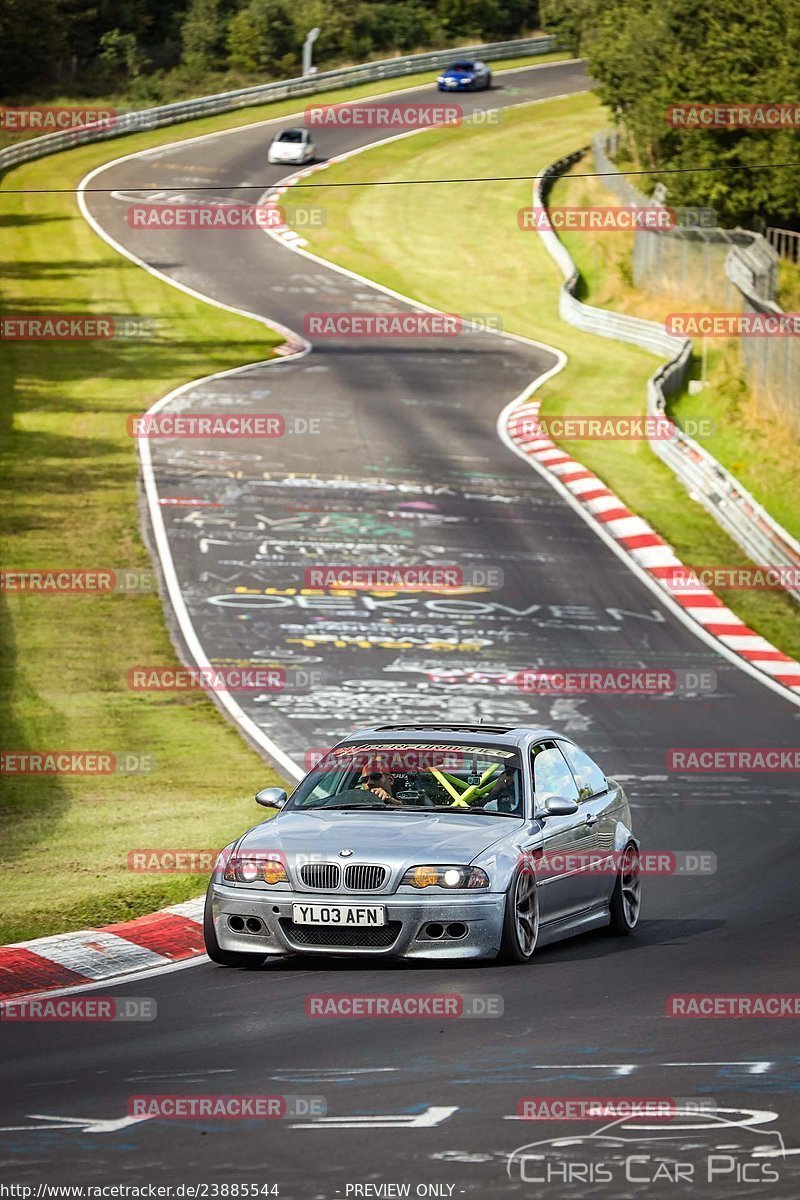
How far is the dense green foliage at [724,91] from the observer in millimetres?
51719

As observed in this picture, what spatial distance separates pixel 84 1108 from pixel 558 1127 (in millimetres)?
1890

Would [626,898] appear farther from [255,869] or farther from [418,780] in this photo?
[255,869]

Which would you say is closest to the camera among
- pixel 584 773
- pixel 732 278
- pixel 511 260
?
pixel 584 773

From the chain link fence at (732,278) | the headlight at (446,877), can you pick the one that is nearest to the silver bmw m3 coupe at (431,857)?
the headlight at (446,877)

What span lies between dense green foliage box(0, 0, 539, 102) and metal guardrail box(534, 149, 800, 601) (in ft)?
131

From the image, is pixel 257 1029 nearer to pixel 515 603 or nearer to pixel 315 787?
pixel 315 787

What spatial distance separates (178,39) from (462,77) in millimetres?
16958

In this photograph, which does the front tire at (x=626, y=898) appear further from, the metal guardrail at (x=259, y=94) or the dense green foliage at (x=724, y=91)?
the metal guardrail at (x=259, y=94)

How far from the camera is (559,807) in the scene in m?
11.6

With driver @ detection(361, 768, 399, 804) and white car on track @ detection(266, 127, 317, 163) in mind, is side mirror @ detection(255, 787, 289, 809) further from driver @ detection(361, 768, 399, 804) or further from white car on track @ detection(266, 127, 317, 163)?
white car on track @ detection(266, 127, 317, 163)

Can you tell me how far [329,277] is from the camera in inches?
2247

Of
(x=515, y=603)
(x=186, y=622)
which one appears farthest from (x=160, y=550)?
(x=515, y=603)

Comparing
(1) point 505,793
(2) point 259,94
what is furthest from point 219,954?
(2) point 259,94

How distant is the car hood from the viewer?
10.9 metres
